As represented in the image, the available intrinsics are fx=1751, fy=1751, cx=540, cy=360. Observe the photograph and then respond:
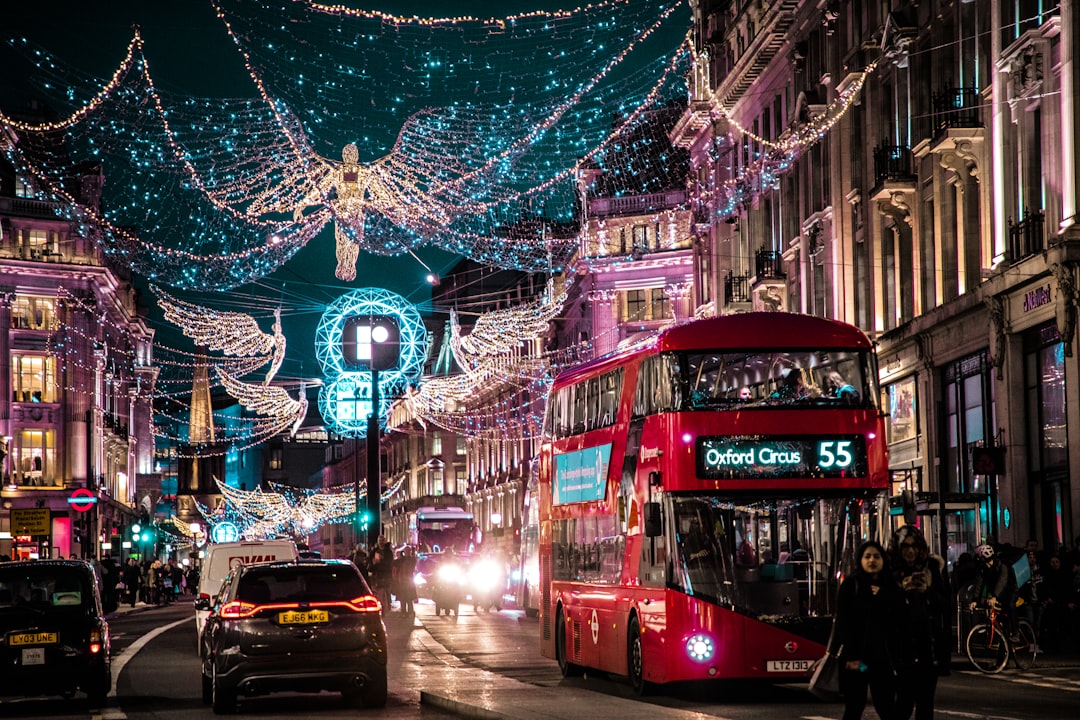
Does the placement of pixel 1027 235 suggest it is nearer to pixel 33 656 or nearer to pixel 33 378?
pixel 33 656

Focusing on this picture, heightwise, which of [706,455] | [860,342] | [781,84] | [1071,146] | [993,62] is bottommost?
[706,455]

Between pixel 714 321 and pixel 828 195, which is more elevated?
pixel 828 195

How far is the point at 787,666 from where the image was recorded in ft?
59.7

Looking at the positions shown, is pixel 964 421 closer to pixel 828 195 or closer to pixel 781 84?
pixel 828 195

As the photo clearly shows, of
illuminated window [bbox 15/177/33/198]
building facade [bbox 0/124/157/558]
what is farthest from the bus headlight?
illuminated window [bbox 15/177/33/198]

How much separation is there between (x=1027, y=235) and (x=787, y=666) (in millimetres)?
14550

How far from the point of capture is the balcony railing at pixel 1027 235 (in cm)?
3005

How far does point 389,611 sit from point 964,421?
15.6 meters

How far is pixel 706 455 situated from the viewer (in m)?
18.5

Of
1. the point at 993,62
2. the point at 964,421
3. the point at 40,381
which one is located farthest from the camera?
the point at 40,381

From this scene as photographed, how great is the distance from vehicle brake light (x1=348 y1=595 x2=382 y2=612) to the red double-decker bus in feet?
9.81

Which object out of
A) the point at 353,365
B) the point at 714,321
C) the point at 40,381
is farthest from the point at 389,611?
the point at 40,381

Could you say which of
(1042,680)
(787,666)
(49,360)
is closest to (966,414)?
(1042,680)

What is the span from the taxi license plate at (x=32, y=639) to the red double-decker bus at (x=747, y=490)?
6351mm
